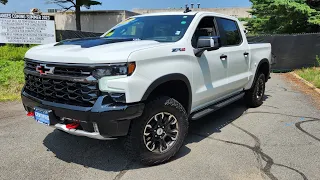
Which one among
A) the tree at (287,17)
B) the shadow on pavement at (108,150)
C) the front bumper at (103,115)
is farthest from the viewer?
the tree at (287,17)

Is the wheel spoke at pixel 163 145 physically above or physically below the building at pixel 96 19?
below

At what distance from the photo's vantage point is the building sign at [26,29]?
1186cm

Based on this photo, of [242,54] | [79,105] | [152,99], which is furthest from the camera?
Answer: [242,54]

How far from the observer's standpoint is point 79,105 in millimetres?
3219

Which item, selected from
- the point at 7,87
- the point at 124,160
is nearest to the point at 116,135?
the point at 124,160

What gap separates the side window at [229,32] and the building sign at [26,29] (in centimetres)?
946

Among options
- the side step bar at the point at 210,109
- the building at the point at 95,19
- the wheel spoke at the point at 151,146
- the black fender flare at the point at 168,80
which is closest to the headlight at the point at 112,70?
the black fender flare at the point at 168,80

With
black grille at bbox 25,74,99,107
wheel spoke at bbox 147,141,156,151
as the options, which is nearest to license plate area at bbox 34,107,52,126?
black grille at bbox 25,74,99,107

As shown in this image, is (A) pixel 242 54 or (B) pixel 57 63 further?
(A) pixel 242 54

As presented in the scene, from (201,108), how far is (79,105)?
6.42 ft

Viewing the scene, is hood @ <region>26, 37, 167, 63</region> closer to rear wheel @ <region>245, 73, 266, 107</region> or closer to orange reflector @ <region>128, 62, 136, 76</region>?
orange reflector @ <region>128, 62, 136, 76</region>

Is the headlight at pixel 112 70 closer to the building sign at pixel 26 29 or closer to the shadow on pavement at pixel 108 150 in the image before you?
the shadow on pavement at pixel 108 150

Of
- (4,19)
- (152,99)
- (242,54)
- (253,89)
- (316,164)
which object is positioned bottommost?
(316,164)

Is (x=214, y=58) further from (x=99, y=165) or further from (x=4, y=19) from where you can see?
(x=4, y=19)
